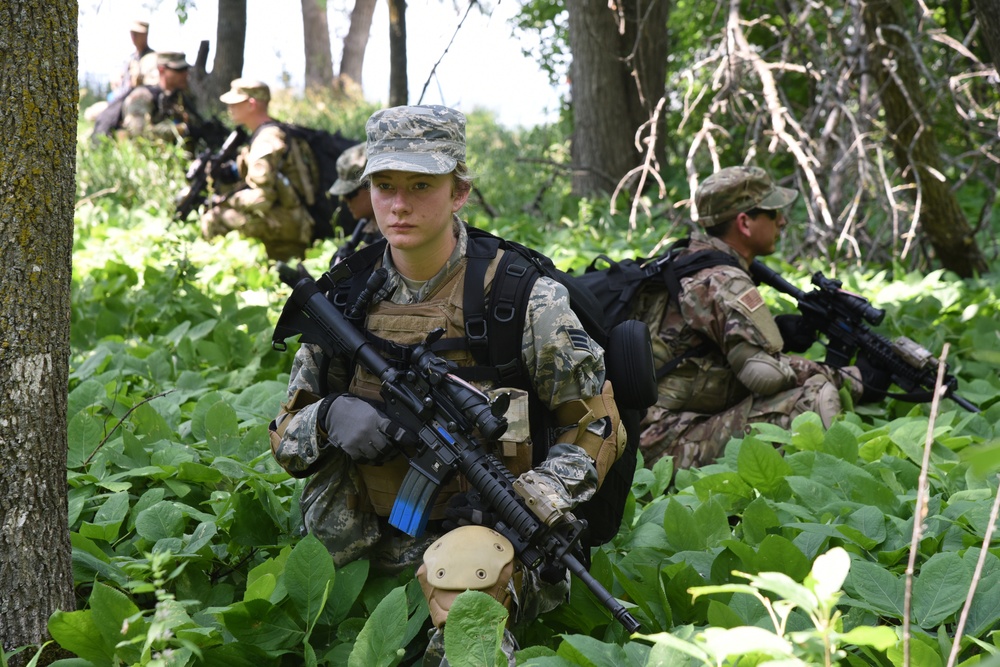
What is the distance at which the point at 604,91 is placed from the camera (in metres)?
10.2

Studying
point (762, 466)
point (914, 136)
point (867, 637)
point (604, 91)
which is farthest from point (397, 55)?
point (867, 637)

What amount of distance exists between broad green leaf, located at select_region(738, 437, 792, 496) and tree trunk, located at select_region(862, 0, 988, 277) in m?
4.00

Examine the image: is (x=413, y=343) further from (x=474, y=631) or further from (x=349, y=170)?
(x=349, y=170)

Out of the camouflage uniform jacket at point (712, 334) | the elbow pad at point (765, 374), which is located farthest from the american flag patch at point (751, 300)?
the elbow pad at point (765, 374)

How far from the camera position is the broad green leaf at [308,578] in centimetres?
269

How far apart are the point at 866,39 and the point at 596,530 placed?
5540 mm

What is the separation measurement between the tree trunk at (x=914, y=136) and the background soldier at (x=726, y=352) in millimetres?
2276

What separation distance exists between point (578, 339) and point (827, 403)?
96.7 inches

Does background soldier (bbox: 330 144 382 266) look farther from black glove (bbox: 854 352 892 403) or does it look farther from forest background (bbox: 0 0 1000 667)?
black glove (bbox: 854 352 892 403)

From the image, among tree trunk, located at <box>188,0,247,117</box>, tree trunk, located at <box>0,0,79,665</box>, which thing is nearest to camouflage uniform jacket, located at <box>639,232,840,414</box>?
tree trunk, located at <box>0,0,79,665</box>

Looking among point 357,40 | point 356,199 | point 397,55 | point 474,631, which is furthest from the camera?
point 357,40

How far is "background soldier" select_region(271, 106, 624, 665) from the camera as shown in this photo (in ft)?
8.71

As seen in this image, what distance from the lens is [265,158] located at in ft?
29.9

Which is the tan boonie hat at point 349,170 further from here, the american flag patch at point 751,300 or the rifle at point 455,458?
the rifle at point 455,458
